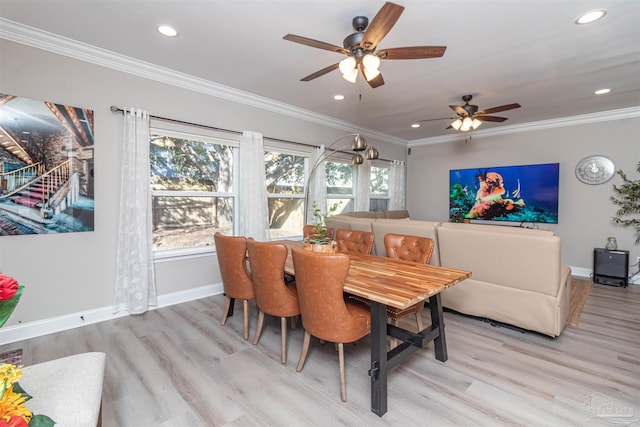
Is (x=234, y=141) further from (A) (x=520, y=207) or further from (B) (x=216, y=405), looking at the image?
(A) (x=520, y=207)

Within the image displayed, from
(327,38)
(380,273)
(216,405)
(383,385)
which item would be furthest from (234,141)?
(383,385)

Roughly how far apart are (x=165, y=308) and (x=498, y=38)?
438 centimetres

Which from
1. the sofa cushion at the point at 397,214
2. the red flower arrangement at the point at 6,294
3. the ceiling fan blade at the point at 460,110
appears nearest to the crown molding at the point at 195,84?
the sofa cushion at the point at 397,214

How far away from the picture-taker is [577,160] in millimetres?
5074

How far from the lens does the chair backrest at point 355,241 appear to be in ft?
10.4

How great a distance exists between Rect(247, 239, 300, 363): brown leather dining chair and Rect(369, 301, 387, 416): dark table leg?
708mm

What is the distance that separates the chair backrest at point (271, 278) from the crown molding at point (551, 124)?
560cm

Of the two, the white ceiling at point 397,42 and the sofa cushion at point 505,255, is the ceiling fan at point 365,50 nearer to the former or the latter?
the white ceiling at point 397,42

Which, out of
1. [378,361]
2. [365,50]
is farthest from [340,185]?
[378,361]

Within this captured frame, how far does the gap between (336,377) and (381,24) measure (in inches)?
95.8

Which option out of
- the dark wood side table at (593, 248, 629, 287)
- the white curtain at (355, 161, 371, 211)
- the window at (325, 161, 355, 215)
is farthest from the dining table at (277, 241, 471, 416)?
the dark wood side table at (593, 248, 629, 287)

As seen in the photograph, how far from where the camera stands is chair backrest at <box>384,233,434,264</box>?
2.67 m

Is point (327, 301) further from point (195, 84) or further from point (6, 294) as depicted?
point (195, 84)

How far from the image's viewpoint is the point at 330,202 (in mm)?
5645
